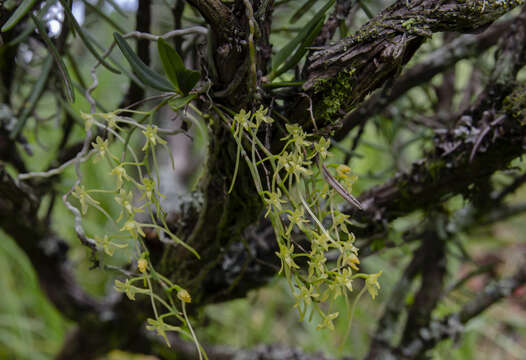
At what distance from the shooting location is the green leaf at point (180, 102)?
256 millimetres

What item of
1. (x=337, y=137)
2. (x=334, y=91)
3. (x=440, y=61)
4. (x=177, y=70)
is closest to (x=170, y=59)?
(x=177, y=70)

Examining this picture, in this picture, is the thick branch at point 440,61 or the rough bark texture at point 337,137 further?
the thick branch at point 440,61

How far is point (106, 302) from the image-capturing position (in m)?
0.72

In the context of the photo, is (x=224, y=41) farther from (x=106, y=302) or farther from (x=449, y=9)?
(x=106, y=302)

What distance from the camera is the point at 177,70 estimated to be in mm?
273

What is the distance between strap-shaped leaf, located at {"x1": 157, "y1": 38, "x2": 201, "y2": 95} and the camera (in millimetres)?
267

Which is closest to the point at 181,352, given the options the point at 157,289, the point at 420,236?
the point at 157,289

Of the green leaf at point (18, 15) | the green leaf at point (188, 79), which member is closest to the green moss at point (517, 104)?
the green leaf at point (188, 79)

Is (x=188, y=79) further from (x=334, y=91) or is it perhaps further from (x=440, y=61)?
(x=440, y=61)

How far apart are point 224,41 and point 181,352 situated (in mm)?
650

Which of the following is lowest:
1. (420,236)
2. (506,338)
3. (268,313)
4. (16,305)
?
(506,338)

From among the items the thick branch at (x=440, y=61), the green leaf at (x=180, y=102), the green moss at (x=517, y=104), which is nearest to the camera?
the green leaf at (x=180, y=102)

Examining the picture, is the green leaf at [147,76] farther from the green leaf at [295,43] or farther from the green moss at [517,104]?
the green moss at [517,104]

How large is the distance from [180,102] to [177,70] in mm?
26
